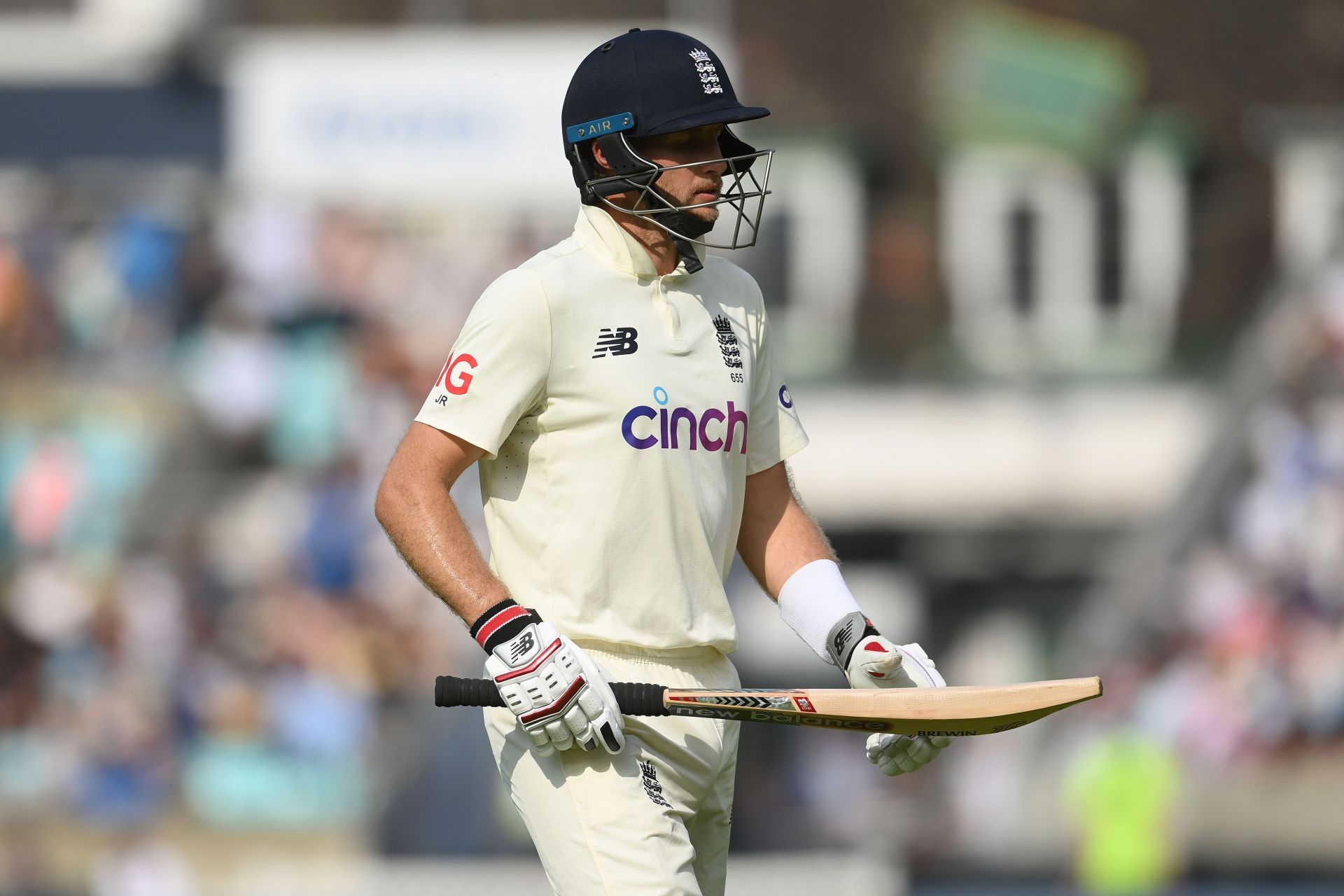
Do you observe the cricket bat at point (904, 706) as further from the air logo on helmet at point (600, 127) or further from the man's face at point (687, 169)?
the air logo on helmet at point (600, 127)

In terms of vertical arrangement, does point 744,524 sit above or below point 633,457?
below

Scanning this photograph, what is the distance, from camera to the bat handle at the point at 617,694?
12.3ft

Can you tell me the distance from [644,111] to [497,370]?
0.59 metres

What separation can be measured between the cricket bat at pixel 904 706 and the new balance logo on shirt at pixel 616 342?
0.63 metres

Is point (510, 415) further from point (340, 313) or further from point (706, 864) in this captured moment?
point (340, 313)

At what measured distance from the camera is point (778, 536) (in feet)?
14.4

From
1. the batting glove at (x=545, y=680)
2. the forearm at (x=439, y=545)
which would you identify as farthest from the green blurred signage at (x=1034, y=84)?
the batting glove at (x=545, y=680)

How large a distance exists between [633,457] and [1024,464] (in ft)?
48.2

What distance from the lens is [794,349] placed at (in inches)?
797

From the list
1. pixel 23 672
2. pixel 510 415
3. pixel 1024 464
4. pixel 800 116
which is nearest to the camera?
pixel 510 415

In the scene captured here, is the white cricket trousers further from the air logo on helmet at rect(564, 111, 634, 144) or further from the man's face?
the air logo on helmet at rect(564, 111, 634, 144)

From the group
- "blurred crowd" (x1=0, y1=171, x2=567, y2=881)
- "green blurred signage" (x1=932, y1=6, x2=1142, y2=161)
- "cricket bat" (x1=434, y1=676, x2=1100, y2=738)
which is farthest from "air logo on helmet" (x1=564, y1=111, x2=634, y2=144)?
"green blurred signage" (x1=932, y1=6, x2=1142, y2=161)

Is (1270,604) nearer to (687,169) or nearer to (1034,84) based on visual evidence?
(1034,84)

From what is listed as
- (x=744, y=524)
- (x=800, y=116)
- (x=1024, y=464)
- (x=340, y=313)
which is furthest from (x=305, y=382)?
(x=744, y=524)
